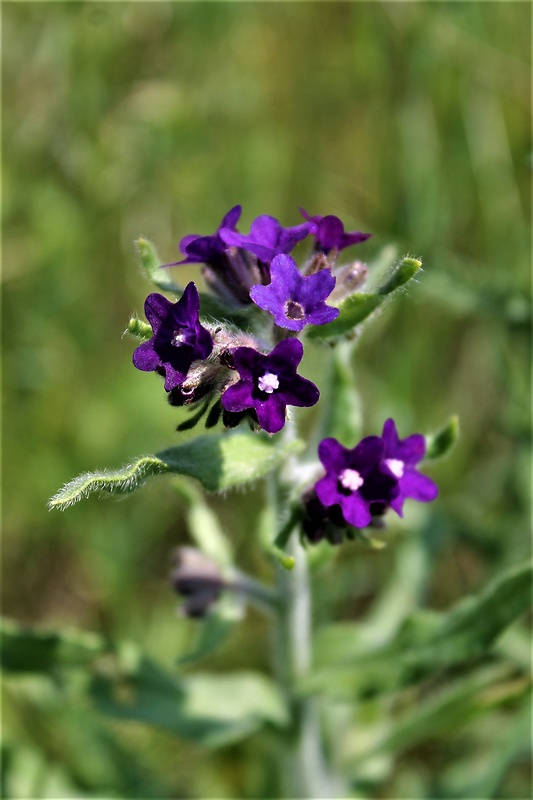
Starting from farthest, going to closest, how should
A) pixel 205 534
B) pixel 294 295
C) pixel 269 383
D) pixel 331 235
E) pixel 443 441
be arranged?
pixel 205 534 → pixel 443 441 → pixel 331 235 → pixel 294 295 → pixel 269 383

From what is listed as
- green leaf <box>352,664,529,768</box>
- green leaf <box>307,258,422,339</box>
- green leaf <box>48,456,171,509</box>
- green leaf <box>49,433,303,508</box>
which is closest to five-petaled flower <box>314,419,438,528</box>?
green leaf <box>49,433,303,508</box>

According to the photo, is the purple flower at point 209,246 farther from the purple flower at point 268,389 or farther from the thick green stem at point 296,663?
the thick green stem at point 296,663

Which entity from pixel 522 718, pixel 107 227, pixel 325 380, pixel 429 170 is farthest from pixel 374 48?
pixel 522 718

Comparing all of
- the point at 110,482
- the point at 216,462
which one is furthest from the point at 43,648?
the point at 110,482

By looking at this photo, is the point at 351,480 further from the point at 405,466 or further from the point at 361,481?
the point at 405,466

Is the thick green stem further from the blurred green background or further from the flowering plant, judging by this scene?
the blurred green background

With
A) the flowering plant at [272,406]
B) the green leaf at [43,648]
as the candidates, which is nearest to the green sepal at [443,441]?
the flowering plant at [272,406]

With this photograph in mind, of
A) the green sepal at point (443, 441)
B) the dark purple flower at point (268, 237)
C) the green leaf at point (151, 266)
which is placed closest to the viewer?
the dark purple flower at point (268, 237)
